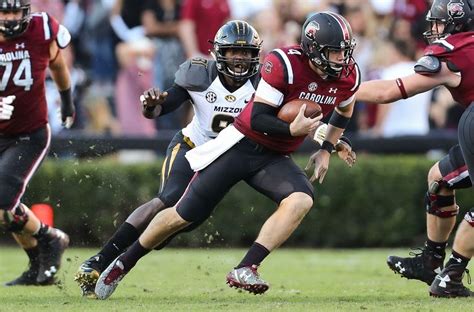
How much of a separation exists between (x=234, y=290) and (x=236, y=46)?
184 centimetres

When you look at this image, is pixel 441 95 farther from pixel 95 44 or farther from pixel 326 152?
pixel 326 152

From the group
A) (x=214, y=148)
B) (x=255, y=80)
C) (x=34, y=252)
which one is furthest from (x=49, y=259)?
(x=255, y=80)

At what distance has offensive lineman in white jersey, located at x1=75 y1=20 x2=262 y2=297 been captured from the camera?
813cm

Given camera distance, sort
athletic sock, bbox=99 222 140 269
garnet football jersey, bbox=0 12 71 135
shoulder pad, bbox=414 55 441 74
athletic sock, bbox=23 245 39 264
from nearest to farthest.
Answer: shoulder pad, bbox=414 55 441 74 < athletic sock, bbox=99 222 140 269 < garnet football jersey, bbox=0 12 71 135 < athletic sock, bbox=23 245 39 264

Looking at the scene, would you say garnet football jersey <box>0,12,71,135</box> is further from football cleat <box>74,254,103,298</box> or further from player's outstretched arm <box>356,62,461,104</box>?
player's outstretched arm <box>356,62,461,104</box>

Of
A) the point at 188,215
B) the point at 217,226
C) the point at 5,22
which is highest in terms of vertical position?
the point at 5,22

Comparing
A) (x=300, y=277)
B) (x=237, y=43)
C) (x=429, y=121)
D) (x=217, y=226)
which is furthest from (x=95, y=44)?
(x=237, y=43)

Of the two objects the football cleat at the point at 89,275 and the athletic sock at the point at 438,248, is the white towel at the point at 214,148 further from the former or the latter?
the athletic sock at the point at 438,248

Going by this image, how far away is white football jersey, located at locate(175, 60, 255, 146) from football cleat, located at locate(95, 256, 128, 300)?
114 centimetres

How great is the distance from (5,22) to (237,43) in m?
1.64

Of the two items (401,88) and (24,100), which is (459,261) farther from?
(24,100)

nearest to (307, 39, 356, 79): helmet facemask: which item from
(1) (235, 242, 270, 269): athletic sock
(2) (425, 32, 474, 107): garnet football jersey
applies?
(2) (425, 32, 474, 107): garnet football jersey

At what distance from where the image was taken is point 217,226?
12.5 m

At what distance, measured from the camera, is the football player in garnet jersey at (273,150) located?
7.58m
